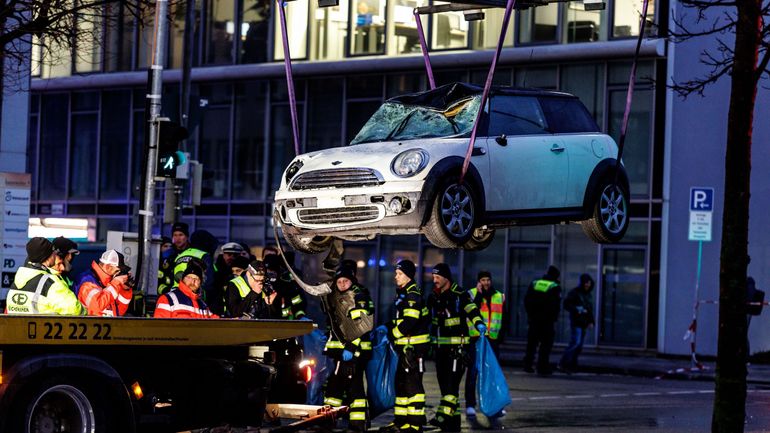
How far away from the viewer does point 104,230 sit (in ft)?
129

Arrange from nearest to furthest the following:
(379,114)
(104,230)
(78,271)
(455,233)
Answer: (455,233) → (379,114) → (78,271) → (104,230)

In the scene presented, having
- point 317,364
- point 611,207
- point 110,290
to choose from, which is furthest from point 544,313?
point 611,207

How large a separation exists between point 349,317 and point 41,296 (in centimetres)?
467

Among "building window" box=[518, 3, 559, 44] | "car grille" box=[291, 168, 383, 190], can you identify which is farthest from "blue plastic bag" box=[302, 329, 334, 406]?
"building window" box=[518, 3, 559, 44]

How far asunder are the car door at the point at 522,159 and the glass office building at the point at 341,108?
16641 millimetres

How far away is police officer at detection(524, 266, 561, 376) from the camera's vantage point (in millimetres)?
26016

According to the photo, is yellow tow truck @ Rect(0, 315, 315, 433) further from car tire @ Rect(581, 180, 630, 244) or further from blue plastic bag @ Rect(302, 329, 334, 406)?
blue plastic bag @ Rect(302, 329, 334, 406)

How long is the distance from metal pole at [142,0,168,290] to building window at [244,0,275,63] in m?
17.7

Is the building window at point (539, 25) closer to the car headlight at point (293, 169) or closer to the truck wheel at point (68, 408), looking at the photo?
the truck wheel at point (68, 408)

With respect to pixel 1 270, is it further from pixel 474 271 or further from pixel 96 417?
pixel 474 271

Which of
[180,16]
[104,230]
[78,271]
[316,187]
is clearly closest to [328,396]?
[78,271]

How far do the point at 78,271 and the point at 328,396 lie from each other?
417 cm

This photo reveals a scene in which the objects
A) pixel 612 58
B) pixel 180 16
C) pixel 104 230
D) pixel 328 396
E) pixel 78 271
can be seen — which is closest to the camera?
pixel 328 396

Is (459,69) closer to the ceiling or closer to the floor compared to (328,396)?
closer to the ceiling
